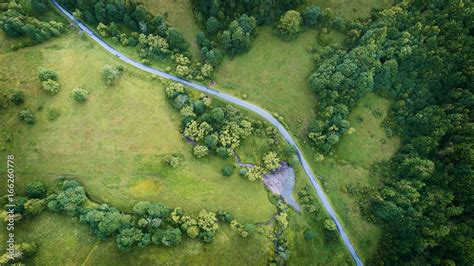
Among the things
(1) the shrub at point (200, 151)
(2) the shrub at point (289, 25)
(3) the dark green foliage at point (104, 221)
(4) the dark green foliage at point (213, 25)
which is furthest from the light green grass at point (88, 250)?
(2) the shrub at point (289, 25)

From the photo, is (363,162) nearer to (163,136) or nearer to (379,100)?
(379,100)

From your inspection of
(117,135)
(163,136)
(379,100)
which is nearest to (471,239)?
(379,100)

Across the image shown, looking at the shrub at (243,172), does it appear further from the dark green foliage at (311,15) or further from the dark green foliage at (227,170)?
the dark green foliage at (311,15)

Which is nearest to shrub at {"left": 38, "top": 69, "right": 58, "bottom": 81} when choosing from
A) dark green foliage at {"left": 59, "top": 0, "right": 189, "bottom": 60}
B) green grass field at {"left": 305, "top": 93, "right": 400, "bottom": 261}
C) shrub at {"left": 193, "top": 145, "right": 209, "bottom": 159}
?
dark green foliage at {"left": 59, "top": 0, "right": 189, "bottom": 60}

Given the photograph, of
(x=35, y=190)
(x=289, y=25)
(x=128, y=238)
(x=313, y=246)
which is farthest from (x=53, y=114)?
(x=313, y=246)

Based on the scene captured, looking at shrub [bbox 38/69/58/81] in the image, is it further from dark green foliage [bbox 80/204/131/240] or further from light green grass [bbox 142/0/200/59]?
dark green foliage [bbox 80/204/131/240]

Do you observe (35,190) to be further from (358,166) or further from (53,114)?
(358,166)
